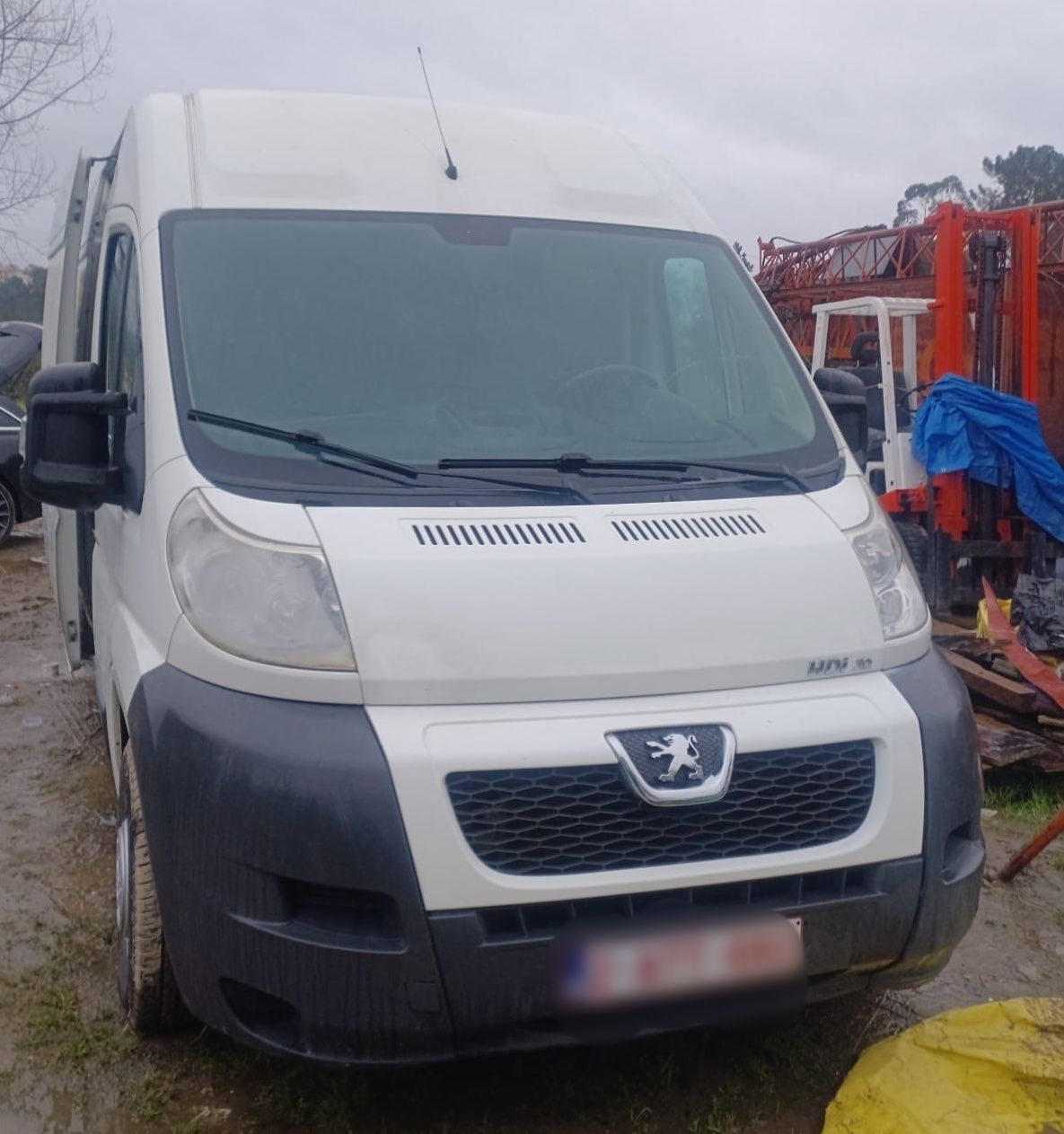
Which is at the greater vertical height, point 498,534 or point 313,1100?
point 498,534

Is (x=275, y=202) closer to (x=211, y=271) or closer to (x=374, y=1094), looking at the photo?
(x=211, y=271)

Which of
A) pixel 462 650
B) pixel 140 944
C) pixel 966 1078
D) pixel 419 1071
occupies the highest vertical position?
pixel 462 650

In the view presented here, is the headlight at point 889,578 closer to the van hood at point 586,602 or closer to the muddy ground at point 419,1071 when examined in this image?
the van hood at point 586,602

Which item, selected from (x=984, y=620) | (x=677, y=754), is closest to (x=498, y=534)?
(x=677, y=754)

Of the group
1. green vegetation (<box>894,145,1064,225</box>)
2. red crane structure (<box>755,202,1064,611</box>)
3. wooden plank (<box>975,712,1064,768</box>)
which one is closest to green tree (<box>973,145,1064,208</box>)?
green vegetation (<box>894,145,1064,225</box>)

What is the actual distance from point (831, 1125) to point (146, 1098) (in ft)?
5.19

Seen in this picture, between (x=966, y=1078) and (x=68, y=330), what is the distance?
164 inches

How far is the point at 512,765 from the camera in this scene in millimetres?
2518

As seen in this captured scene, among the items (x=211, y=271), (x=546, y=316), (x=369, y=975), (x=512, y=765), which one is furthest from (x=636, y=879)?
(x=211, y=271)

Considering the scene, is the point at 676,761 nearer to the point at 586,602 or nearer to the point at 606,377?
the point at 586,602

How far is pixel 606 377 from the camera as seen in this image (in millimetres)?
3568

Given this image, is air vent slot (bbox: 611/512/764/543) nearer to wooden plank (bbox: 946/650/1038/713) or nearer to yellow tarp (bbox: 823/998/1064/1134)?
yellow tarp (bbox: 823/998/1064/1134)

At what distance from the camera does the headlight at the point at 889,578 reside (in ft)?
10.00

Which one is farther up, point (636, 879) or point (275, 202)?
point (275, 202)
